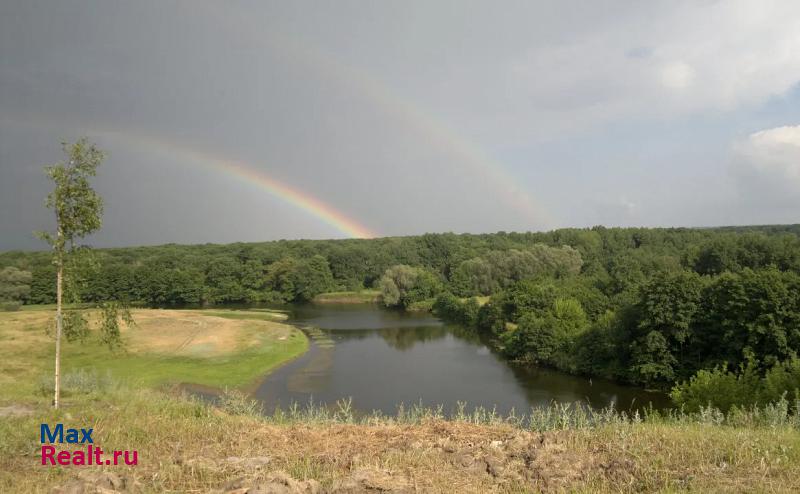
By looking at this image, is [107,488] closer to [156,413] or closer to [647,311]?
[156,413]

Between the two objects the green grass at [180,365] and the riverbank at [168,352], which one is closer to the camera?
the riverbank at [168,352]

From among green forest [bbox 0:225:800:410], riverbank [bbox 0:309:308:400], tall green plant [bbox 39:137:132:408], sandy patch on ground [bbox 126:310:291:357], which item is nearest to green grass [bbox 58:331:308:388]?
riverbank [bbox 0:309:308:400]

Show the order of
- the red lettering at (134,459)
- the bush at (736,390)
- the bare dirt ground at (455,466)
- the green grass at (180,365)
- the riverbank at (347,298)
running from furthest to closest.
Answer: the riverbank at (347,298), the green grass at (180,365), the bush at (736,390), the red lettering at (134,459), the bare dirt ground at (455,466)

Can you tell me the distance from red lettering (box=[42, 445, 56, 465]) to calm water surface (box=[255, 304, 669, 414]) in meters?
13.1

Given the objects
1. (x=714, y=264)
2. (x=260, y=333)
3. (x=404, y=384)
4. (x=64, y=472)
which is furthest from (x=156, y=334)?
(x=714, y=264)

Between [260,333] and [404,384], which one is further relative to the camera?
[260,333]

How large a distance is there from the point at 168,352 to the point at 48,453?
1235 inches

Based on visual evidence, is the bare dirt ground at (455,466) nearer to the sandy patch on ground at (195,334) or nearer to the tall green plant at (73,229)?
the tall green plant at (73,229)

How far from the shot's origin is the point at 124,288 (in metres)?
74.1

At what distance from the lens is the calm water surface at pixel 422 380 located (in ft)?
85.7

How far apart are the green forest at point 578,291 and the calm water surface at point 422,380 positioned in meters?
2.61

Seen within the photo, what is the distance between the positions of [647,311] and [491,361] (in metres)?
12.3

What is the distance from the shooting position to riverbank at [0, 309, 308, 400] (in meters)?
28.7

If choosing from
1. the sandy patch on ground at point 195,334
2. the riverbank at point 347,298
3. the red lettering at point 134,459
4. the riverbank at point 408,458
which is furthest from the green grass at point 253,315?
the red lettering at point 134,459
